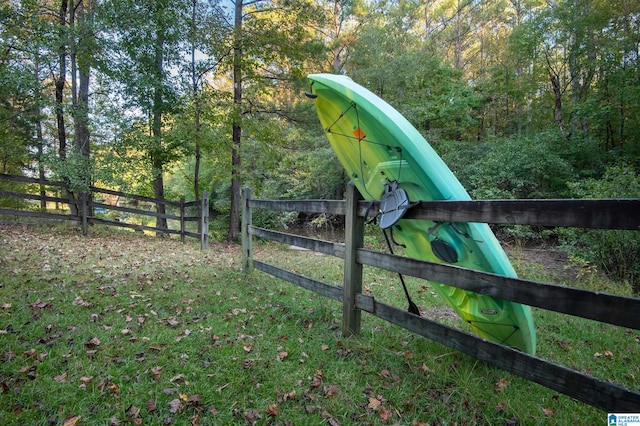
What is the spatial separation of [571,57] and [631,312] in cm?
1677

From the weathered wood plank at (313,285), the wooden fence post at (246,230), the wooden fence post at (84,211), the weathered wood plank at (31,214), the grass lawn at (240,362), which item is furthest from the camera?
the wooden fence post at (84,211)

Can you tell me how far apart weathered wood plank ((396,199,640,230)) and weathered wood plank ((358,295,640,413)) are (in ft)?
2.57

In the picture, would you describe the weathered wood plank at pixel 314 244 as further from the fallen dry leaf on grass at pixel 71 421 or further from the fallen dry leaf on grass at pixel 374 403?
the fallen dry leaf on grass at pixel 71 421

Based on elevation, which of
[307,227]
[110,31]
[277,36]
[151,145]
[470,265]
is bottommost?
[307,227]

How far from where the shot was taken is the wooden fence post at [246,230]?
5215mm

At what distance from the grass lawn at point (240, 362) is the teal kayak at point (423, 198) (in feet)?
1.34

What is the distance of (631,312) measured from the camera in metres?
1.49

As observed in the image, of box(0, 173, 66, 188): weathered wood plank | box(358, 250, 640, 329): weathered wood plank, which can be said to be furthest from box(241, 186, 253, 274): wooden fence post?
box(0, 173, 66, 188): weathered wood plank

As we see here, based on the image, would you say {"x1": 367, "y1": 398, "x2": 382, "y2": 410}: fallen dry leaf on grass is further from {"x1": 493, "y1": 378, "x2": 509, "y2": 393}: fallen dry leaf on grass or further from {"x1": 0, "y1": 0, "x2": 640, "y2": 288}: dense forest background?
{"x1": 0, "y1": 0, "x2": 640, "y2": 288}: dense forest background

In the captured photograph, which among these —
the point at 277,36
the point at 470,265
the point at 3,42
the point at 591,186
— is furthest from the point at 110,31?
the point at 591,186

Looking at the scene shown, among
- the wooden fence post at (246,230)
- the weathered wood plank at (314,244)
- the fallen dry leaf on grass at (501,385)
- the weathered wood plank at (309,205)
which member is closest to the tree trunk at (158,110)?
the wooden fence post at (246,230)

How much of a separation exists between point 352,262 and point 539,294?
1.55 m

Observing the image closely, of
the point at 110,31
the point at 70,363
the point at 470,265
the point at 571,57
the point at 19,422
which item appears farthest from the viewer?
the point at 571,57

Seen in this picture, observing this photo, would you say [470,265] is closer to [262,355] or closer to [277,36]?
[262,355]
